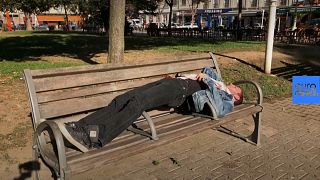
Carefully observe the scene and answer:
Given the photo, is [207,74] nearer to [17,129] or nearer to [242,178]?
[242,178]

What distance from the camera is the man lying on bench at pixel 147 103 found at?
132 inches

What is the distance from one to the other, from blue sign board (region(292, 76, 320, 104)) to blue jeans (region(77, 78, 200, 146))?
3.24m

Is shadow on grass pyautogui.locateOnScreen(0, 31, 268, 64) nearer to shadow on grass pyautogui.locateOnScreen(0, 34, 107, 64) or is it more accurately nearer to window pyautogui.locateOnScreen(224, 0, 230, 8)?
shadow on grass pyautogui.locateOnScreen(0, 34, 107, 64)

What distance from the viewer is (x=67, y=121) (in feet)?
12.1

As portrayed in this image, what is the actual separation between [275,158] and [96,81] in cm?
231

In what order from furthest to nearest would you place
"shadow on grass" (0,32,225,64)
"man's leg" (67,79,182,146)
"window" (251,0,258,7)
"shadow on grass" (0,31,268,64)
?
"window" (251,0,258,7) < "shadow on grass" (0,31,268,64) < "shadow on grass" (0,32,225,64) < "man's leg" (67,79,182,146)

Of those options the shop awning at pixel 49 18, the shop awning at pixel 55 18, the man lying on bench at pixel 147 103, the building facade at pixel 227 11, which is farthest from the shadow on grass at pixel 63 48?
the shop awning at pixel 49 18

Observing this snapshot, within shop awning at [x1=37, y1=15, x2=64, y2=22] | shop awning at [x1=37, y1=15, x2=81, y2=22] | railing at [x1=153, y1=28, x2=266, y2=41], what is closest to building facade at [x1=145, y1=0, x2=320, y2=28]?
railing at [x1=153, y1=28, x2=266, y2=41]

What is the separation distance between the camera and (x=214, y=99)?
4.32 meters

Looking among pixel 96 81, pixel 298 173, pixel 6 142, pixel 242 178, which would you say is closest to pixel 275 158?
pixel 298 173

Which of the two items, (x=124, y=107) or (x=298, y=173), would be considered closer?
(x=124, y=107)

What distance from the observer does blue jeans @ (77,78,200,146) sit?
346 cm

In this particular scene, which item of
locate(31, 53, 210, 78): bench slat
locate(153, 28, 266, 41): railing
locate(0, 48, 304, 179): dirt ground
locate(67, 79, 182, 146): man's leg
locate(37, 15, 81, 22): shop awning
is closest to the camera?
locate(67, 79, 182, 146): man's leg

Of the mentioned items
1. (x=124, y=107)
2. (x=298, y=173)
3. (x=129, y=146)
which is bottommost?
(x=298, y=173)
